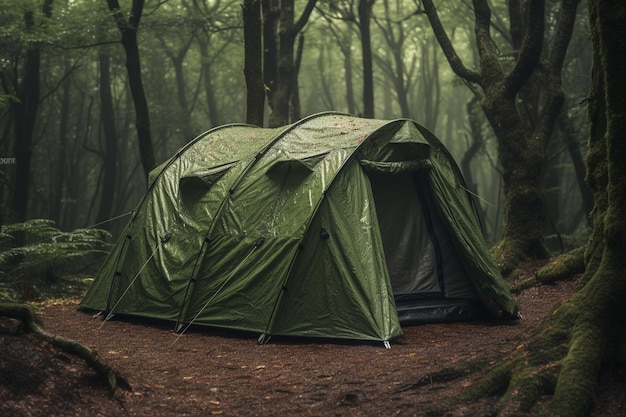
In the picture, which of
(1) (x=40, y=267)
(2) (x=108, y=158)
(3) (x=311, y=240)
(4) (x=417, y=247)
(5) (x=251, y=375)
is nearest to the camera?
(5) (x=251, y=375)

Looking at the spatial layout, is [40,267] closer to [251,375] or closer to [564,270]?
[251,375]

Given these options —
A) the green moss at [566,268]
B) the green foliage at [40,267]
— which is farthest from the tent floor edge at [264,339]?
the green foliage at [40,267]

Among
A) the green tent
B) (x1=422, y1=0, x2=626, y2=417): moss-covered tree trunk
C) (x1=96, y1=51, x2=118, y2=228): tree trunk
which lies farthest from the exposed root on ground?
(x1=96, y1=51, x2=118, y2=228): tree trunk

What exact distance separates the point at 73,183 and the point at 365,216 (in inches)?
981

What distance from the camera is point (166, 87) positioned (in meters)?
35.8

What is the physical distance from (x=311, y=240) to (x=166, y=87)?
27881 mm

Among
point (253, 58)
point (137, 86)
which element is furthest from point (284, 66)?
point (137, 86)

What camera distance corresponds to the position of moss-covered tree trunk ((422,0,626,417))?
17.5ft

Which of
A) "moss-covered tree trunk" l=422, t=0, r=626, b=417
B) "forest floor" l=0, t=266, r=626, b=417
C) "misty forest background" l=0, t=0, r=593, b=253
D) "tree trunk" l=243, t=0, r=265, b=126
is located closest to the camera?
"moss-covered tree trunk" l=422, t=0, r=626, b=417

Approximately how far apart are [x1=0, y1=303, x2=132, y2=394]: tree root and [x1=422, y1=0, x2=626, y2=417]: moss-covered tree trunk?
301 centimetres

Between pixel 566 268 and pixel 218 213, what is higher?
pixel 218 213

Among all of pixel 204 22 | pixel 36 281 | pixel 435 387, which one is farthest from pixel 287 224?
pixel 204 22

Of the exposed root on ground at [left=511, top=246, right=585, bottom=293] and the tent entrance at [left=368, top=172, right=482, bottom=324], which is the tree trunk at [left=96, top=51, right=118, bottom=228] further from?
the exposed root on ground at [left=511, top=246, right=585, bottom=293]

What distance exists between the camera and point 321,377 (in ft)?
24.2
